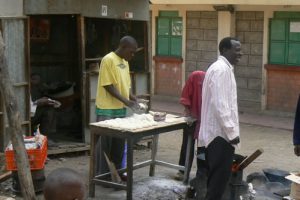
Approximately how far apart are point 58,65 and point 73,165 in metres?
3.04

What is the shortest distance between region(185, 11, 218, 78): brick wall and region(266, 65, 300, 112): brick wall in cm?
171

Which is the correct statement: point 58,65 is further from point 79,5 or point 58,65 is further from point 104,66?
point 104,66

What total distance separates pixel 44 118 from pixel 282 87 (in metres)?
6.56

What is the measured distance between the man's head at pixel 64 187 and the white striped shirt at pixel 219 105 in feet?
10.1

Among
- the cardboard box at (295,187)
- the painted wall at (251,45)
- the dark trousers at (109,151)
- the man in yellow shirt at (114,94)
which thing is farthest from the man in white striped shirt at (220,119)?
the painted wall at (251,45)

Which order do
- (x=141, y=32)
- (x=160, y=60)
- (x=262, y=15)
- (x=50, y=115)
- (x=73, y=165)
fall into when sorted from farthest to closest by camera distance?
(x=160, y=60) → (x=262, y=15) → (x=141, y=32) → (x=50, y=115) → (x=73, y=165)

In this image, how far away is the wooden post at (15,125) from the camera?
5664mm

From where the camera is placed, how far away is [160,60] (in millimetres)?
16250

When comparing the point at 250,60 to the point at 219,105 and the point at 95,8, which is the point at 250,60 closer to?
the point at 95,8

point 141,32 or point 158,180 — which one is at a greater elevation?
point 141,32

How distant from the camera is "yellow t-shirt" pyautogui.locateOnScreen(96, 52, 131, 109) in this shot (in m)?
7.00

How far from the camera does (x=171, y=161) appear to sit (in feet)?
29.9

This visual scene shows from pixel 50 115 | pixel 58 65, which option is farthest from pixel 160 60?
pixel 50 115

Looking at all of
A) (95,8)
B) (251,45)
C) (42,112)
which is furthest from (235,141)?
(251,45)
